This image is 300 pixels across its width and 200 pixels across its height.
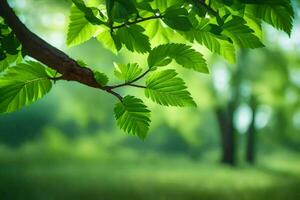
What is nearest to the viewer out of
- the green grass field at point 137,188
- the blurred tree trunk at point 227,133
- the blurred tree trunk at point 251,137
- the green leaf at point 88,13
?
the green leaf at point 88,13

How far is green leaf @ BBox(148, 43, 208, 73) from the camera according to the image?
54cm

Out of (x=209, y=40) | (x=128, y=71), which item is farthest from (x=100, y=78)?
(x=209, y=40)

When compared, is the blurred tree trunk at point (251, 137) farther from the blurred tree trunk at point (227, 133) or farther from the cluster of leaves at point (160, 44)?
the cluster of leaves at point (160, 44)

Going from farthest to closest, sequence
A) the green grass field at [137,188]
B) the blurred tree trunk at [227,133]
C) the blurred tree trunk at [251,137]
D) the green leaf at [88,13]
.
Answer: the blurred tree trunk at [251,137] < the blurred tree trunk at [227,133] < the green grass field at [137,188] < the green leaf at [88,13]

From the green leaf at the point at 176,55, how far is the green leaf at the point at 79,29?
0.34ft

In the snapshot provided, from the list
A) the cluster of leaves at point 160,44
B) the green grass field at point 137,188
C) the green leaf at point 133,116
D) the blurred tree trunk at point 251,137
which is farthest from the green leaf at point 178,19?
the blurred tree trunk at point 251,137

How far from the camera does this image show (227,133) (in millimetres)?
13289

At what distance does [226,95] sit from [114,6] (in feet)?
40.3

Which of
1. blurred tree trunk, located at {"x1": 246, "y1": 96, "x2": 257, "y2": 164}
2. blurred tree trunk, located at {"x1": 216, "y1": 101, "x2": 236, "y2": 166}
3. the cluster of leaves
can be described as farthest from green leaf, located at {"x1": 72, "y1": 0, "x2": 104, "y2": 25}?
blurred tree trunk, located at {"x1": 246, "y1": 96, "x2": 257, "y2": 164}

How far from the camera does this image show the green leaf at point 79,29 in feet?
1.85

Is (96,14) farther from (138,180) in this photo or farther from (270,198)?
(138,180)

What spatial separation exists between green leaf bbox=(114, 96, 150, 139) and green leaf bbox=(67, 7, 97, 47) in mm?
120

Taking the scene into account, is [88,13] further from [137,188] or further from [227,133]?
[227,133]

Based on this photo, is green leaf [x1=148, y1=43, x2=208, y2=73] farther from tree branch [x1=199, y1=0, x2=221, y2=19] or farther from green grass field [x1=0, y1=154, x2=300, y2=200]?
green grass field [x1=0, y1=154, x2=300, y2=200]
